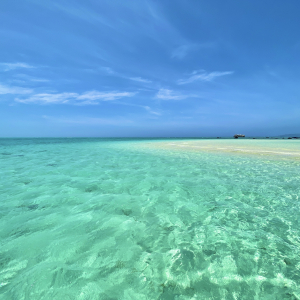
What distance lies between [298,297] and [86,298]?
2.50 m

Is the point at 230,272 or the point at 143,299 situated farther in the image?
the point at 230,272

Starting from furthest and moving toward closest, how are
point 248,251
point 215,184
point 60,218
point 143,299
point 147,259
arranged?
point 215,184
point 60,218
point 248,251
point 147,259
point 143,299

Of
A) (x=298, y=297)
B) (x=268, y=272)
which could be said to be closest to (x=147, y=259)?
(x=268, y=272)

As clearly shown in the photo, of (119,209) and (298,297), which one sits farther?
(119,209)

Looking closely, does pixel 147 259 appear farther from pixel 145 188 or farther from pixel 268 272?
pixel 145 188

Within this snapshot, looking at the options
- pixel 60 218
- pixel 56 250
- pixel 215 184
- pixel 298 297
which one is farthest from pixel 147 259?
pixel 215 184

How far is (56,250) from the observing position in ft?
Answer: 9.20

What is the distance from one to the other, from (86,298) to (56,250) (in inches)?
43.8

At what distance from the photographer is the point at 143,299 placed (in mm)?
1989

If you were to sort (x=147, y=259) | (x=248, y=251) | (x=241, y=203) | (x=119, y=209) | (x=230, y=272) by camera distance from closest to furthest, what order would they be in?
(x=230, y=272), (x=147, y=259), (x=248, y=251), (x=119, y=209), (x=241, y=203)

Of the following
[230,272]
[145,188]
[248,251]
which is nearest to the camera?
[230,272]

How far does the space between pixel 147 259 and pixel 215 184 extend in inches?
185

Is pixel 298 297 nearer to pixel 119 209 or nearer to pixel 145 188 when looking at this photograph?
pixel 119 209

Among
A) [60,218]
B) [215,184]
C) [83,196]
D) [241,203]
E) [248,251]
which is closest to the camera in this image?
[248,251]
